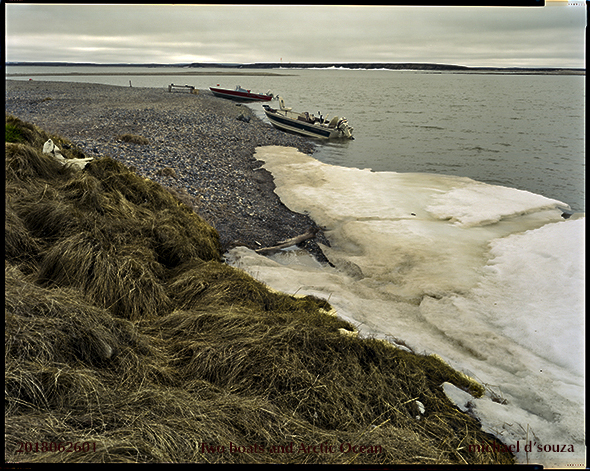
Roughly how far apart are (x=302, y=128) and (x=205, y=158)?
12.9 metres

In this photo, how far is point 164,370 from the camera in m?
2.83

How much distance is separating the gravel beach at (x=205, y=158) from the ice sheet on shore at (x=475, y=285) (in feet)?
3.17

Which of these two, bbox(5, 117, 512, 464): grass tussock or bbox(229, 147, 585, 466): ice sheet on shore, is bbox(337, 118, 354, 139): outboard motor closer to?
bbox(229, 147, 585, 466): ice sheet on shore

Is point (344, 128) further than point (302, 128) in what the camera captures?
No

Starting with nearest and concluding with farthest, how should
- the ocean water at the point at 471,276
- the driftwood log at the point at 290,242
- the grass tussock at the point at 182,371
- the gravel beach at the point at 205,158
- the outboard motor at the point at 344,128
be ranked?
the grass tussock at the point at 182,371 → the ocean water at the point at 471,276 → the driftwood log at the point at 290,242 → the gravel beach at the point at 205,158 → the outboard motor at the point at 344,128

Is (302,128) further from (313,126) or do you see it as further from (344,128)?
(344,128)

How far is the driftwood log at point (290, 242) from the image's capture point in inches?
335

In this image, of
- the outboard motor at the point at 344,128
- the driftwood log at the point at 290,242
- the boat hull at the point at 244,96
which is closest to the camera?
the driftwood log at the point at 290,242

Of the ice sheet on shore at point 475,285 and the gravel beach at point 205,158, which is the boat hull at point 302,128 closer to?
the gravel beach at point 205,158

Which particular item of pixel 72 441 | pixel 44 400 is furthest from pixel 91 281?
pixel 72 441

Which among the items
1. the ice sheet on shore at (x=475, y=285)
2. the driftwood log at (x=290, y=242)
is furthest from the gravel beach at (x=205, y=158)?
the ice sheet on shore at (x=475, y=285)

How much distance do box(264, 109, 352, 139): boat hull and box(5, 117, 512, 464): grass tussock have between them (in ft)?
71.4

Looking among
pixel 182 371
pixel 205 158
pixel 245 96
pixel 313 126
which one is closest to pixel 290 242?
pixel 182 371

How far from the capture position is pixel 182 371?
293 cm
